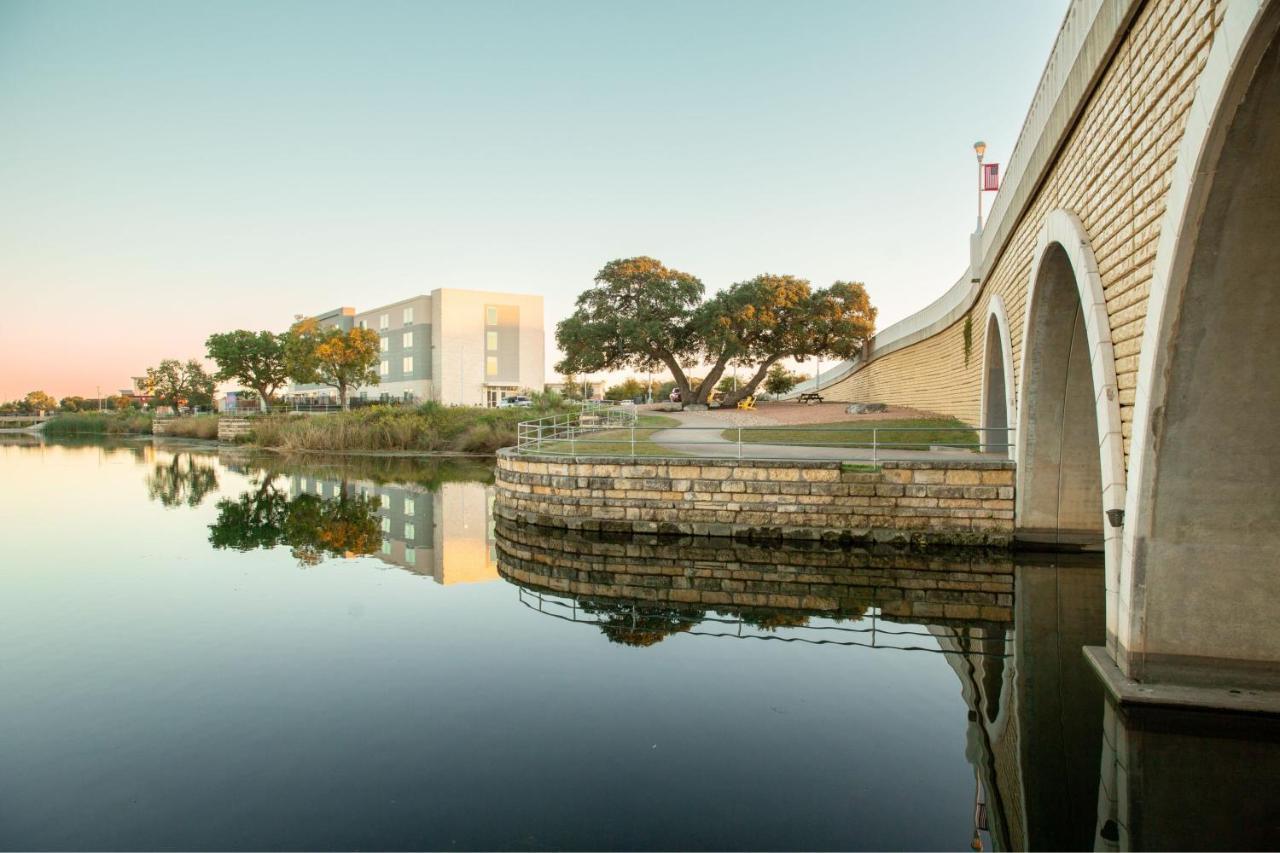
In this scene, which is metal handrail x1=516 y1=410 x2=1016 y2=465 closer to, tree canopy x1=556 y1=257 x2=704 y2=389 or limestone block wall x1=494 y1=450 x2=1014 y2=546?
limestone block wall x1=494 y1=450 x2=1014 y2=546

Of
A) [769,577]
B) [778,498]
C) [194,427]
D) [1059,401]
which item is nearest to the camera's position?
[1059,401]

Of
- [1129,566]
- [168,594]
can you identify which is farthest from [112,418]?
[1129,566]

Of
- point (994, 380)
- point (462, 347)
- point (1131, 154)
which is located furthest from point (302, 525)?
point (462, 347)

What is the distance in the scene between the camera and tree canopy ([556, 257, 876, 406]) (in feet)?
125

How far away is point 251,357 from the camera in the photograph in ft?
208

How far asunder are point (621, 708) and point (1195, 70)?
6.61 metres

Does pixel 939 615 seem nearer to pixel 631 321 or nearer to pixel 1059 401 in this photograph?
pixel 1059 401

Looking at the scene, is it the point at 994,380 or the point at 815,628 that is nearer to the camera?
the point at 815,628

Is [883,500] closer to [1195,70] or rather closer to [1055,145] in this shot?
[1055,145]

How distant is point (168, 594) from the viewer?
10.8 m

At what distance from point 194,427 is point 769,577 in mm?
61367

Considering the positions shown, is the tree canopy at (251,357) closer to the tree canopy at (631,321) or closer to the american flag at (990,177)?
the tree canopy at (631,321)

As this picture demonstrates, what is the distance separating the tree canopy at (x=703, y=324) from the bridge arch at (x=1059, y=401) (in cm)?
2599

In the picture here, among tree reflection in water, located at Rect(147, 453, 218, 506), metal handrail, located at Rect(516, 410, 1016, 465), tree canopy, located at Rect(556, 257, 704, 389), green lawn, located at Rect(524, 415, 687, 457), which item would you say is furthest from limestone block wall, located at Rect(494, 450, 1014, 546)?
tree canopy, located at Rect(556, 257, 704, 389)
